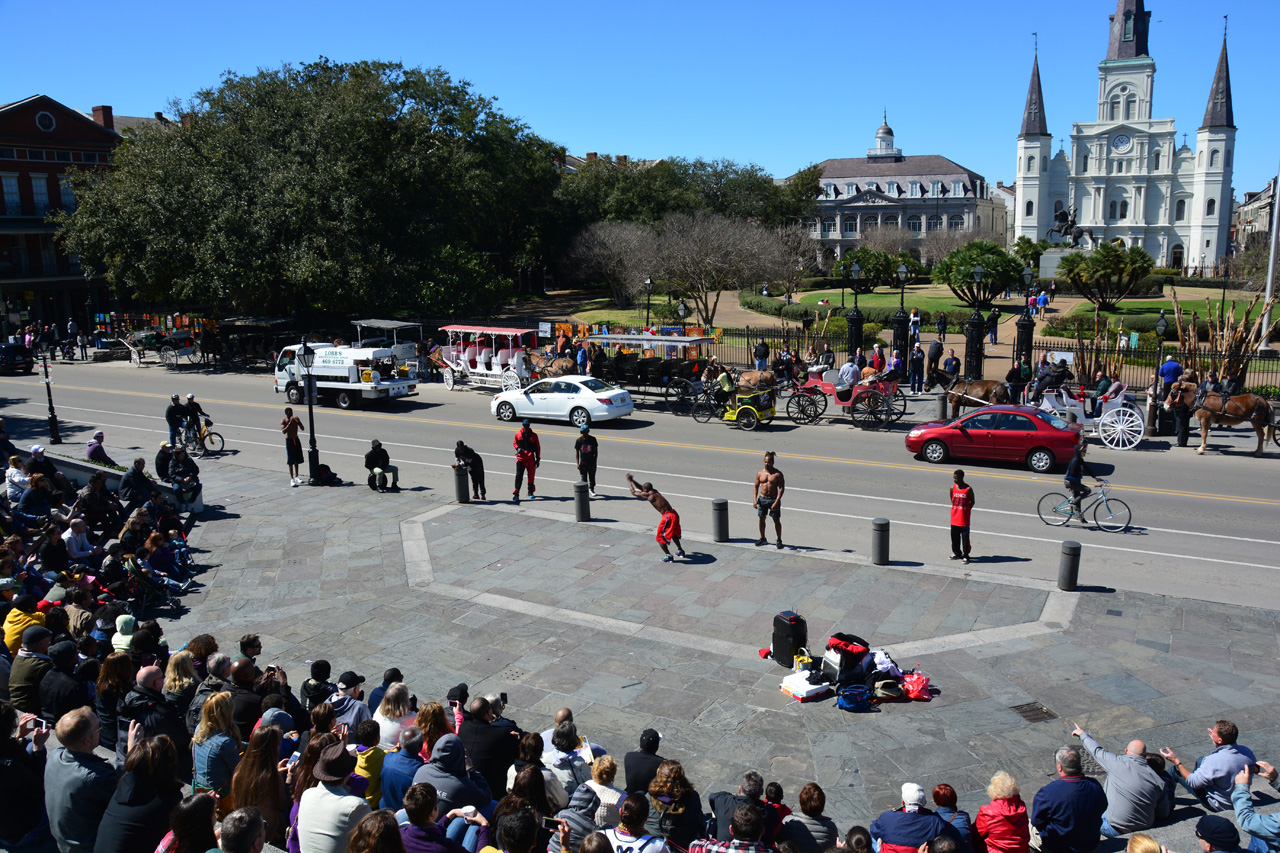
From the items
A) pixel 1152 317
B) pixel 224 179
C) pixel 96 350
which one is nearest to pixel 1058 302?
pixel 1152 317

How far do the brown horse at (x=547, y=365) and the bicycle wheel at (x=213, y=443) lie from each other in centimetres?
999

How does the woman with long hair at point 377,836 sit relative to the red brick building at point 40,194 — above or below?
below

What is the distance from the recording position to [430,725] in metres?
6.45

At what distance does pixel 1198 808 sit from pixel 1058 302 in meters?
60.2

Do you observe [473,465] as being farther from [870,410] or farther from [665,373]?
[870,410]

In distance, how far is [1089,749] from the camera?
7.14 metres

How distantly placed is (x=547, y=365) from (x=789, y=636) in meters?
21.3

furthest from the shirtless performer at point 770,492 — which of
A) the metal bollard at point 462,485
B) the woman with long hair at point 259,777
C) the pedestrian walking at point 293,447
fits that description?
the pedestrian walking at point 293,447

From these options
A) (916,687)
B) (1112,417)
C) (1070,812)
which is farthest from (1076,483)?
(1070,812)

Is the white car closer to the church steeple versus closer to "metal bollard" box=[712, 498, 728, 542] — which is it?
"metal bollard" box=[712, 498, 728, 542]

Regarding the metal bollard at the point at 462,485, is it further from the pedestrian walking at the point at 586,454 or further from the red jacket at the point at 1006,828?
the red jacket at the point at 1006,828

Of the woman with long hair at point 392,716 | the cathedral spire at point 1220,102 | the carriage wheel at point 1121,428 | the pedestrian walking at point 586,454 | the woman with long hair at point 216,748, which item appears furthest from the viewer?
the cathedral spire at point 1220,102

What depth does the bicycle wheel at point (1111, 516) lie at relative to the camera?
15055 mm

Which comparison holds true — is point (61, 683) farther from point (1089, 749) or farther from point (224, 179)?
point (224, 179)
